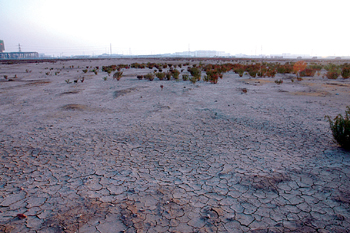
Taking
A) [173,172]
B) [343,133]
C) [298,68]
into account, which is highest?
[298,68]

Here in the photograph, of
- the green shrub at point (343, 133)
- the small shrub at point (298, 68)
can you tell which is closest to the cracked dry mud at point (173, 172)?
the green shrub at point (343, 133)

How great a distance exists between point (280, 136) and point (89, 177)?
5.58 meters

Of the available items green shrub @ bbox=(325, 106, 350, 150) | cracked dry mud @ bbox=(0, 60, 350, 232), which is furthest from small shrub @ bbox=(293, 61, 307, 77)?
cracked dry mud @ bbox=(0, 60, 350, 232)

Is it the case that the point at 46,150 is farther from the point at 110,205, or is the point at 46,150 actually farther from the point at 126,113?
the point at 126,113

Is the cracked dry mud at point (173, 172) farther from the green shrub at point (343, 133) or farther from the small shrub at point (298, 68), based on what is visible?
the small shrub at point (298, 68)

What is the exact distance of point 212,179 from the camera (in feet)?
15.6

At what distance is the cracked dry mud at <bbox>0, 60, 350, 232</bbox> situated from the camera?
3576mm

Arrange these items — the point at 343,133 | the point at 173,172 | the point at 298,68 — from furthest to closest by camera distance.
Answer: the point at 298,68, the point at 343,133, the point at 173,172

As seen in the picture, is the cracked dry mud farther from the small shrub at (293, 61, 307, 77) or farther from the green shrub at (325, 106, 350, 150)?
the small shrub at (293, 61, 307, 77)

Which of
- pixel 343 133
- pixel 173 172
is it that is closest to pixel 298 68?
pixel 343 133

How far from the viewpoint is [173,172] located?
504 cm

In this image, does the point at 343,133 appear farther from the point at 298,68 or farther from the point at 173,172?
the point at 298,68

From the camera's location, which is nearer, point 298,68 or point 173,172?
point 173,172

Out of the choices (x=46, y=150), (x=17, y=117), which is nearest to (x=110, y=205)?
(x=46, y=150)
